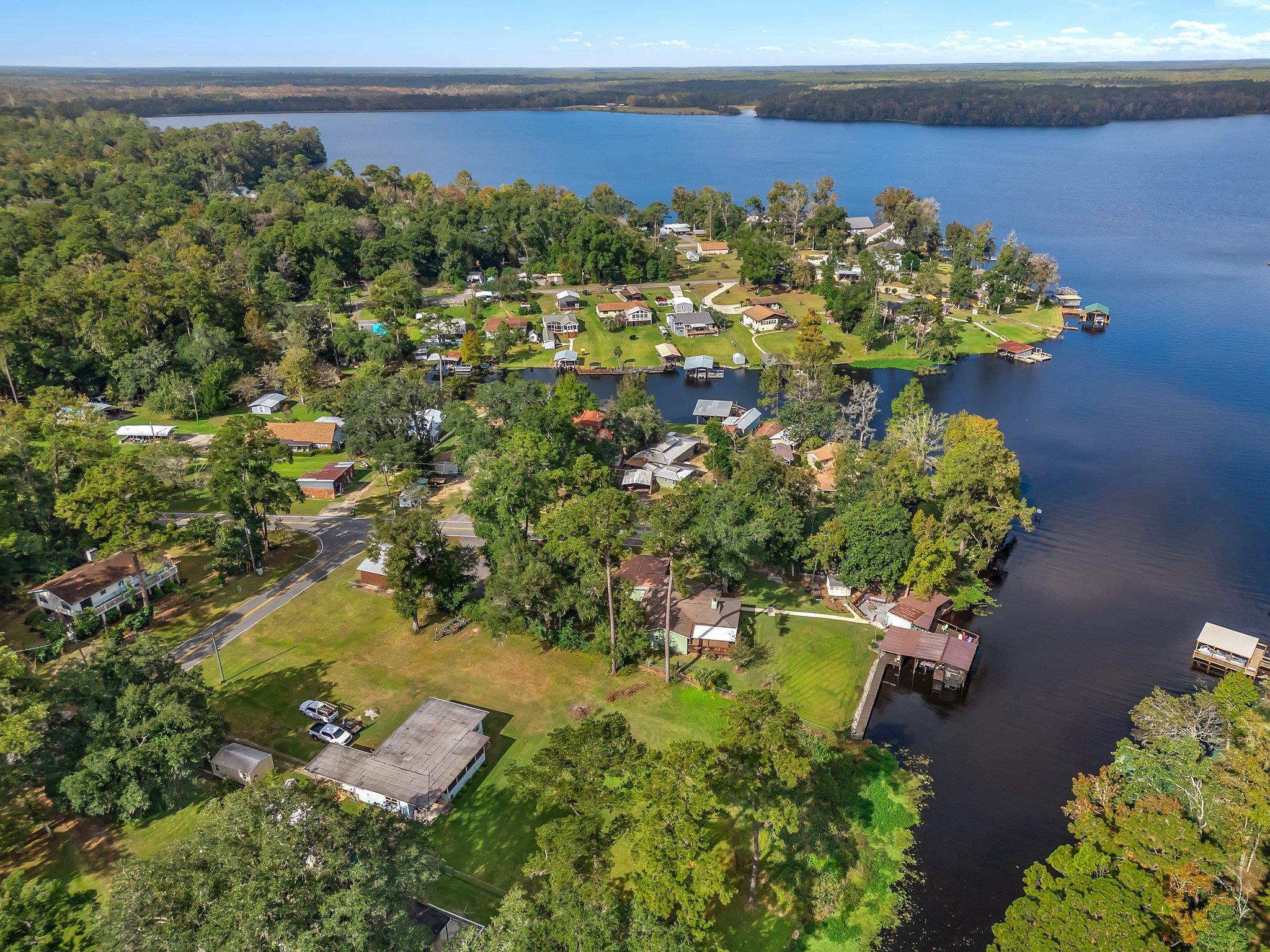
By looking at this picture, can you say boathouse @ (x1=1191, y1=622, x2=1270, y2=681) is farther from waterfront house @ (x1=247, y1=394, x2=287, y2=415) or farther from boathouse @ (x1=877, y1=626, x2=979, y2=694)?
waterfront house @ (x1=247, y1=394, x2=287, y2=415)

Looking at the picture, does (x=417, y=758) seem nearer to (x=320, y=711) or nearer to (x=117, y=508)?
(x=320, y=711)

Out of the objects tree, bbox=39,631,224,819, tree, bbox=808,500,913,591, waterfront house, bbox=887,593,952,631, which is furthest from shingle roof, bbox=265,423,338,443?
waterfront house, bbox=887,593,952,631

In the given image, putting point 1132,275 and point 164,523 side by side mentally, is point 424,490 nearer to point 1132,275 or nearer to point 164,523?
point 164,523

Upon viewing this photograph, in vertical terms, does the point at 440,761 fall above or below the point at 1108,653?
above

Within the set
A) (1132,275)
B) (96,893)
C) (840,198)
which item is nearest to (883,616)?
(96,893)

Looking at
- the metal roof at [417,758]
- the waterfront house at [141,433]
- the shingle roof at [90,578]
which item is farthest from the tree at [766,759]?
the waterfront house at [141,433]

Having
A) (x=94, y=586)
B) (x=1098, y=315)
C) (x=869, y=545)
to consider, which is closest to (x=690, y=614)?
(x=869, y=545)
